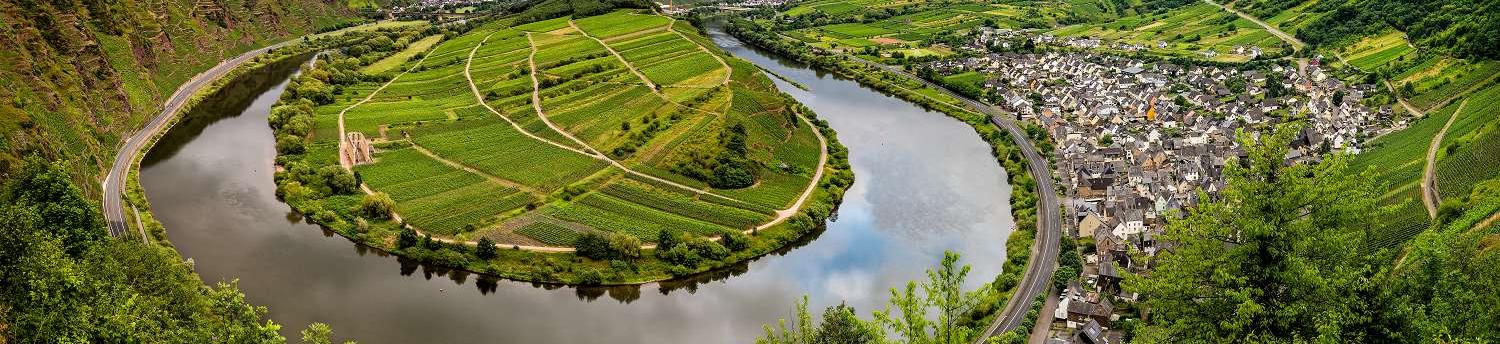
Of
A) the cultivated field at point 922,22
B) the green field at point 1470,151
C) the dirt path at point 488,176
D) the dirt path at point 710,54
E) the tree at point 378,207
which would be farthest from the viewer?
the cultivated field at point 922,22

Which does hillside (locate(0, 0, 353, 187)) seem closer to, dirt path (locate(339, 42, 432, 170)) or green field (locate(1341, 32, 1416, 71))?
dirt path (locate(339, 42, 432, 170))

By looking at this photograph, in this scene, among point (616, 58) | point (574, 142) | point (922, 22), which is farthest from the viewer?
point (922, 22)

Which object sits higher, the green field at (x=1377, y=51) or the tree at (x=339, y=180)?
the tree at (x=339, y=180)

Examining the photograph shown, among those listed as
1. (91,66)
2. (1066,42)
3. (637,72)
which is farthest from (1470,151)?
(91,66)

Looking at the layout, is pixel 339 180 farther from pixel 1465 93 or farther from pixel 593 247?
pixel 1465 93

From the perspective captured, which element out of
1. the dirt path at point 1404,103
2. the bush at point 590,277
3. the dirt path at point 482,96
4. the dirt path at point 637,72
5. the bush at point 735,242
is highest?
the dirt path at point 482,96

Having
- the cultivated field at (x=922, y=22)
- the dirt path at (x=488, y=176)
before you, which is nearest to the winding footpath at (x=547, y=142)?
the dirt path at (x=488, y=176)

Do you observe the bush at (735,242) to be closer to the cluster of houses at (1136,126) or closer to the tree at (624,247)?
the tree at (624,247)
